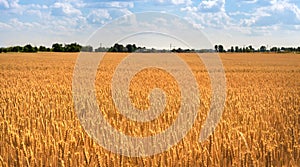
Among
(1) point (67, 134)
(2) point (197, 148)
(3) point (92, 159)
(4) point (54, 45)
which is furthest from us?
(4) point (54, 45)

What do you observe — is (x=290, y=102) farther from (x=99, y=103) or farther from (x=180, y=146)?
(x=180, y=146)

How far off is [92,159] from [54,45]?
7284 cm

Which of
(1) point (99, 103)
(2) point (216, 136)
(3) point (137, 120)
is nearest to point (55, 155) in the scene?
(2) point (216, 136)

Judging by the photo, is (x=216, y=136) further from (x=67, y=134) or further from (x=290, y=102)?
(x=290, y=102)

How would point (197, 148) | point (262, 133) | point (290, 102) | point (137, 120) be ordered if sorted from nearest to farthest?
point (197, 148) < point (262, 133) < point (137, 120) < point (290, 102)

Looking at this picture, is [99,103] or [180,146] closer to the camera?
[180,146]

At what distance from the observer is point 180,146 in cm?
478

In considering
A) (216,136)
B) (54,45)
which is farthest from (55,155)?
(54,45)

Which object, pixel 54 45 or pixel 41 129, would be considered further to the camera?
pixel 54 45

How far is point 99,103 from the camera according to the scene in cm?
836

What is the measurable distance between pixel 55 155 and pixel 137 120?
2308mm

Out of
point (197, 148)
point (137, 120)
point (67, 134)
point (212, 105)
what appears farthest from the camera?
point (212, 105)

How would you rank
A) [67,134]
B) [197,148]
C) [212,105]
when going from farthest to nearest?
[212,105]
[67,134]
[197,148]

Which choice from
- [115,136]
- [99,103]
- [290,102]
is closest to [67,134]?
[115,136]
